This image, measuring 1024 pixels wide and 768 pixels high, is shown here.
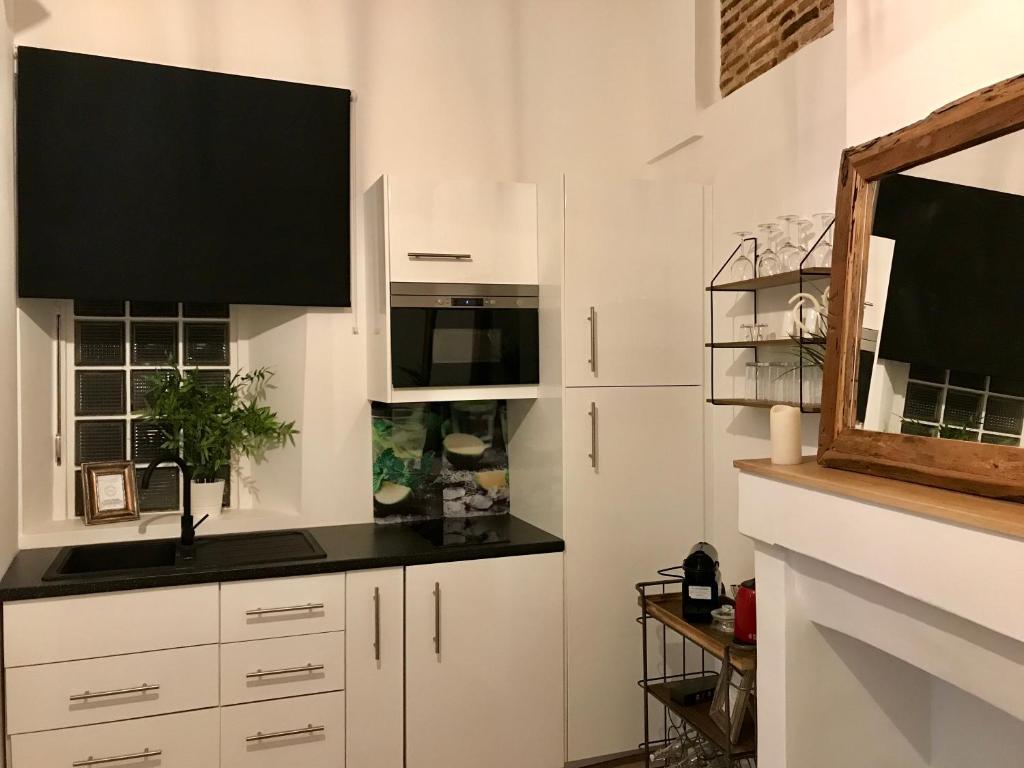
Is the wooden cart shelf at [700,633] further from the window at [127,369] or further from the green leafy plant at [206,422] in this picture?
the window at [127,369]

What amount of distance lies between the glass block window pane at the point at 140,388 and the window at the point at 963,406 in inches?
101

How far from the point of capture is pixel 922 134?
170cm

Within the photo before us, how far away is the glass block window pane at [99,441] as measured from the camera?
→ 3.05 m

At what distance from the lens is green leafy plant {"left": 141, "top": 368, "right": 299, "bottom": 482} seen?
2.99 m

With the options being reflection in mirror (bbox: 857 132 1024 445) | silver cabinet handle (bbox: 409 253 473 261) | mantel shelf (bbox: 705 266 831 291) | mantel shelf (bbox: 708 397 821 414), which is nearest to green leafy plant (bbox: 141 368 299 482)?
silver cabinet handle (bbox: 409 253 473 261)

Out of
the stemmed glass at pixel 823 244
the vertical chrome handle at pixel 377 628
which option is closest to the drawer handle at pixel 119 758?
the vertical chrome handle at pixel 377 628

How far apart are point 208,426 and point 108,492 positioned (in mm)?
426

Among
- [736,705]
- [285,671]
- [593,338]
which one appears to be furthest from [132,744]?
[593,338]

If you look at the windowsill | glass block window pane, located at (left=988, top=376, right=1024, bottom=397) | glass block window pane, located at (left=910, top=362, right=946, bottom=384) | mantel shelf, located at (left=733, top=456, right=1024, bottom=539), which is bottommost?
the windowsill

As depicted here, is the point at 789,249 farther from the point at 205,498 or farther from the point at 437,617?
the point at 205,498

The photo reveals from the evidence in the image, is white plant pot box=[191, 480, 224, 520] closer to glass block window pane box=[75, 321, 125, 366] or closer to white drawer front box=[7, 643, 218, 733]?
glass block window pane box=[75, 321, 125, 366]

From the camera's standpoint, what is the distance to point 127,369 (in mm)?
3100

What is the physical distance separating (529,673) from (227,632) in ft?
3.35

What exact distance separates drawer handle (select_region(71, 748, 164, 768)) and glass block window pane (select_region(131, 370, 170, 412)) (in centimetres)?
126
